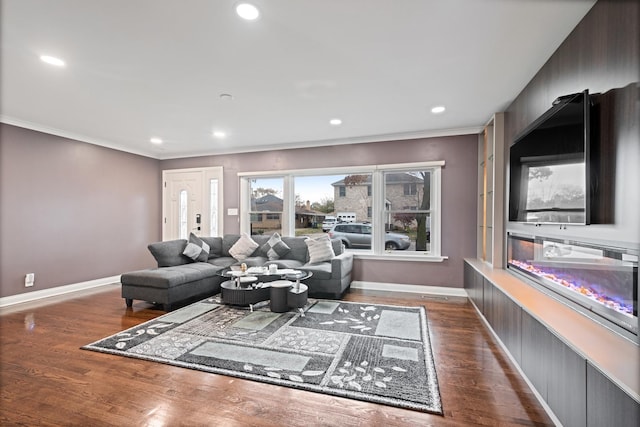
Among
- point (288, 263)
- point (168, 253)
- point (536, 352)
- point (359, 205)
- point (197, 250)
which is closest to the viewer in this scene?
point (536, 352)

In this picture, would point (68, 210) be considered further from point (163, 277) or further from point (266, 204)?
point (266, 204)

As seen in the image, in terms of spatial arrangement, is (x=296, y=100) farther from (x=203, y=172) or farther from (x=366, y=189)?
(x=203, y=172)

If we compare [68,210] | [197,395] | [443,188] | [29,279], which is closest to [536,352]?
[197,395]

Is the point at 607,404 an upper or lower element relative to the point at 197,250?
lower

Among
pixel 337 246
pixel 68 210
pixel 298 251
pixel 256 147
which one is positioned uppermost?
pixel 256 147

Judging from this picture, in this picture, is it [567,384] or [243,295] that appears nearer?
[567,384]

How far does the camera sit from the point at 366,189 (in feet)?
16.9

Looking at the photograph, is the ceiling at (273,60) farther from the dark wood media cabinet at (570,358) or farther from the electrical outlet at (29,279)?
the electrical outlet at (29,279)

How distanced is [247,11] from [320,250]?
11.2 ft

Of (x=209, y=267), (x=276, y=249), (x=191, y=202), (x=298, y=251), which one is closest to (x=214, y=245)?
(x=209, y=267)

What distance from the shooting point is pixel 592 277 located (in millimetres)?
1919

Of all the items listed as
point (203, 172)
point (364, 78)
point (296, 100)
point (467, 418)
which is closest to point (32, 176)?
point (203, 172)

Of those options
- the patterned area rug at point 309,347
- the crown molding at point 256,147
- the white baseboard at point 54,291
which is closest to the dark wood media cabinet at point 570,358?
the patterned area rug at point 309,347

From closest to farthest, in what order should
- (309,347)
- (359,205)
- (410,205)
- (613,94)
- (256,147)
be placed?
(613,94), (309,347), (410,205), (359,205), (256,147)
